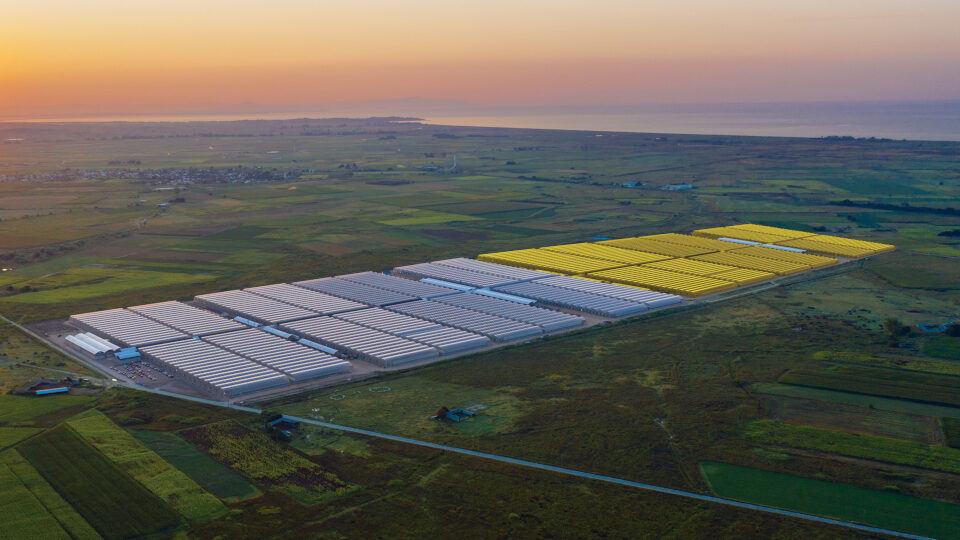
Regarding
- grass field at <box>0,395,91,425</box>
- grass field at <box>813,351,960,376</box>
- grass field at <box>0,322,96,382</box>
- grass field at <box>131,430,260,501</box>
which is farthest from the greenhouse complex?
grass field at <box>813,351,960,376</box>

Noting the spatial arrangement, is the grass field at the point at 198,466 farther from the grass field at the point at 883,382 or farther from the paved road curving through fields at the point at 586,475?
the grass field at the point at 883,382

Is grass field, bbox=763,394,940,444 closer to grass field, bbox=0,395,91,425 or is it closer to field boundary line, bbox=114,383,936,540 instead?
field boundary line, bbox=114,383,936,540

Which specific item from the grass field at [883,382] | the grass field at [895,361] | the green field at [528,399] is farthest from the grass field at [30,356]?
the grass field at [895,361]

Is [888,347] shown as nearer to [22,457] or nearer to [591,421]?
[591,421]

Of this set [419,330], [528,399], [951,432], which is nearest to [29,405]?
[419,330]

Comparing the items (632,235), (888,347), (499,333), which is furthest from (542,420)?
(632,235)
